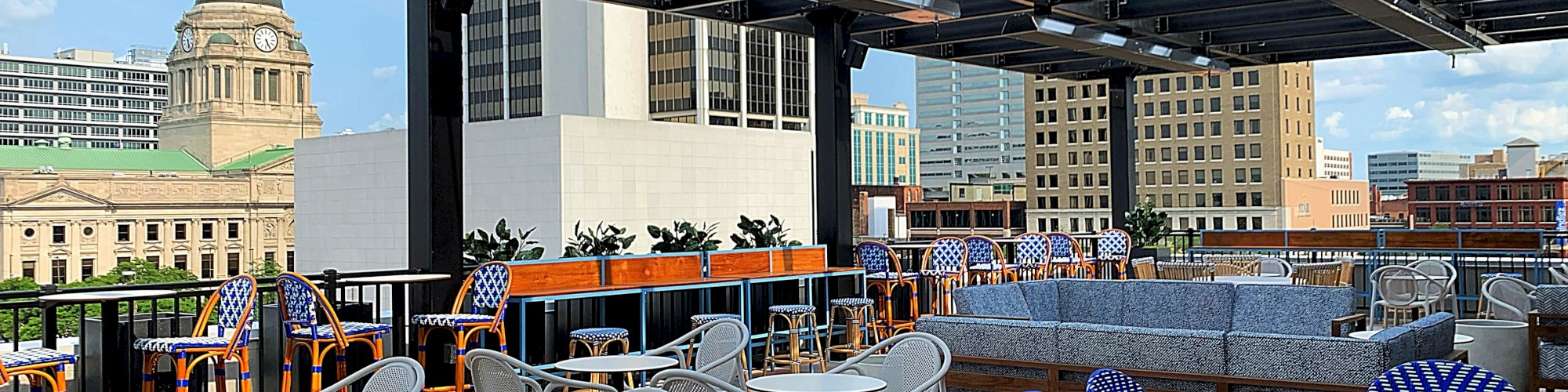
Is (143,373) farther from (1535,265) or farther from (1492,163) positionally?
(1492,163)

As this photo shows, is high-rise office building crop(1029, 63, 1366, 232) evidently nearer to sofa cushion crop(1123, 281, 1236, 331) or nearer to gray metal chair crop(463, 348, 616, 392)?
sofa cushion crop(1123, 281, 1236, 331)

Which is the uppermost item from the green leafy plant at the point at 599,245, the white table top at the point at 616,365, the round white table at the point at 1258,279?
the green leafy plant at the point at 599,245

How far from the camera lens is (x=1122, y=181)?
48.3 feet

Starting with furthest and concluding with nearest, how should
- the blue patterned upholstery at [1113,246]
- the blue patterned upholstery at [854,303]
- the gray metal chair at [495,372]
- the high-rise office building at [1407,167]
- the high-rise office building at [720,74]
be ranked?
the high-rise office building at [1407,167] < the high-rise office building at [720,74] < the blue patterned upholstery at [1113,246] < the blue patterned upholstery at [854,303] < the gray metal chair at [495,372]

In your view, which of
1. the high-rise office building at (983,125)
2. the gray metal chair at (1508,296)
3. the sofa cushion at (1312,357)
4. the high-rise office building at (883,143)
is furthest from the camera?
the high-rise office building at (983,125)

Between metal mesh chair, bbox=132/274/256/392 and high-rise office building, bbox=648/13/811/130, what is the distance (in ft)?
243

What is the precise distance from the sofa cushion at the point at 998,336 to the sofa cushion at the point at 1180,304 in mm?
2248

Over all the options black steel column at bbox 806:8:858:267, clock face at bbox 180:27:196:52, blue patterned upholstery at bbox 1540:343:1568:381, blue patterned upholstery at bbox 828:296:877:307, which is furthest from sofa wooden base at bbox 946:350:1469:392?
clock face at bbox 180:27:196:52

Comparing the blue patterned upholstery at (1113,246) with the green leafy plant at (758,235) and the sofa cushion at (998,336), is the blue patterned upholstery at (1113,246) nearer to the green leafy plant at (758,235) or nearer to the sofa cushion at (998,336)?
the green leafy plant at (758,235)

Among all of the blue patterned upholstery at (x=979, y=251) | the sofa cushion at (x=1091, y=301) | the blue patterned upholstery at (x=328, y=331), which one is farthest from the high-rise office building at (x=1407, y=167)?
the blue patterned upholstery at (x=328, y=331)

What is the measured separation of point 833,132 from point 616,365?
5.75m

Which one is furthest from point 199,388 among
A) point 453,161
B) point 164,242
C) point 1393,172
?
point 1393,172

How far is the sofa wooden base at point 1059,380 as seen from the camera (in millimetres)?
5359

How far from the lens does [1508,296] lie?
28.1 ft
